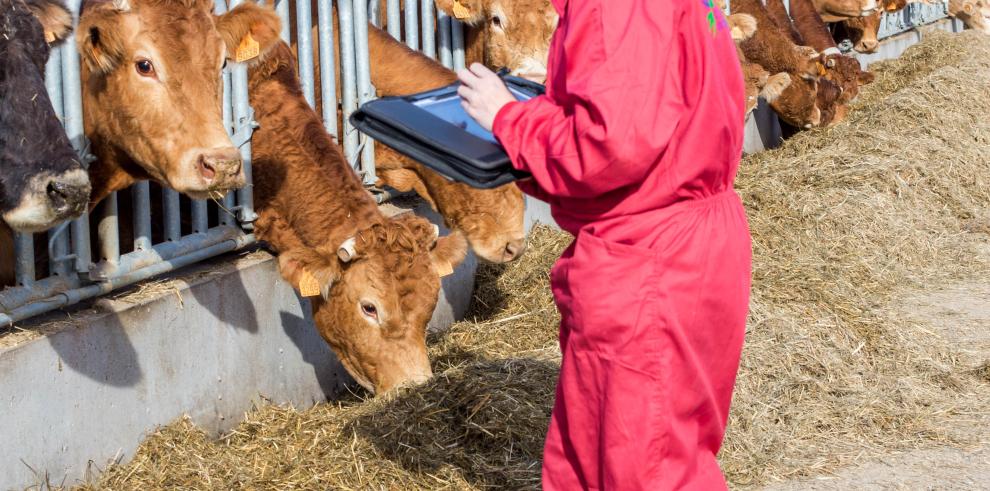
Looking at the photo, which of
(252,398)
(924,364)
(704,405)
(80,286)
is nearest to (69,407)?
(80,286)

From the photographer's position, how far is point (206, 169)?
448 centimetres

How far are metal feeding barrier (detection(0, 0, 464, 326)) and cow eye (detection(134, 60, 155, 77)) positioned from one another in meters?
0.26

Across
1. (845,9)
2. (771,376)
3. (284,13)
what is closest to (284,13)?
(284,13)

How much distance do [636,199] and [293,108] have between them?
3207mm

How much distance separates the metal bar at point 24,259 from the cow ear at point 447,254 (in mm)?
1796

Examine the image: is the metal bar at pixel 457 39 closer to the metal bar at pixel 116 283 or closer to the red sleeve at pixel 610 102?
the metal bar at pixel 116 283

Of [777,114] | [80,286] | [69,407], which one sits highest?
[80,286]

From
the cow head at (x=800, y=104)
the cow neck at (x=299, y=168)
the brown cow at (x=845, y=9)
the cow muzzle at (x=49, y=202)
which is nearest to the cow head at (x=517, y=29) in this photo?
the cow neck at (x=299, y=168)

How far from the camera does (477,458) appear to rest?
4.93 meters

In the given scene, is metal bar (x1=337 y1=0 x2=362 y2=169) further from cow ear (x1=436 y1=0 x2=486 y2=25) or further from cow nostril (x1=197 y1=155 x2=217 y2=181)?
cow nostril (x1=197 y1=155 x2=217 y2=181)

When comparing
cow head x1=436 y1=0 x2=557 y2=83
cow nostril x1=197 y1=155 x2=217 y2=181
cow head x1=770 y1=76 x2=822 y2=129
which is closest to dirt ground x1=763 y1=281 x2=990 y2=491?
cow nostril x1=197 y1=155 x2=217 y2=181

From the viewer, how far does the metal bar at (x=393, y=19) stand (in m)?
7.44

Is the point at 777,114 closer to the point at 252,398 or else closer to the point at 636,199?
the point at 252,398

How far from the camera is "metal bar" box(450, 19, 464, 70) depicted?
→ 805cm
